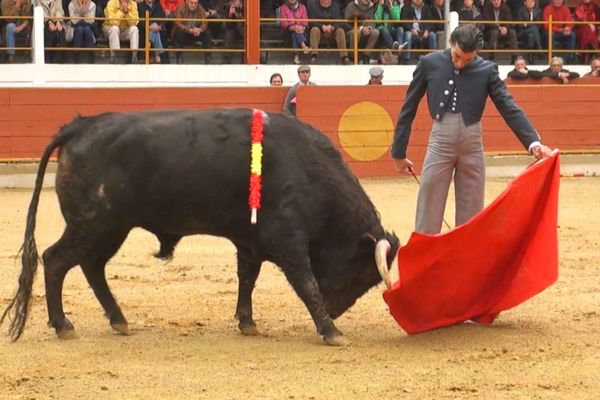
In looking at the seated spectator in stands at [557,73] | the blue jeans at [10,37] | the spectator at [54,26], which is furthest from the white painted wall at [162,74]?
the seated spectator in stands at [557,73]

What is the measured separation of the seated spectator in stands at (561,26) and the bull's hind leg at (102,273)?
1475cm

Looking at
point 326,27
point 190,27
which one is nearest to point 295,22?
point 326,27

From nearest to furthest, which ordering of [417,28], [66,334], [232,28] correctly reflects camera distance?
[66,334] → [232,28] → [417,28]

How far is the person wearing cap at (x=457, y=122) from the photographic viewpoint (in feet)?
20.4

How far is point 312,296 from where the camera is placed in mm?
5824

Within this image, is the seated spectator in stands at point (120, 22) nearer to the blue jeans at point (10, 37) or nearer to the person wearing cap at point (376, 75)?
the blue jeans at point (10, 37)

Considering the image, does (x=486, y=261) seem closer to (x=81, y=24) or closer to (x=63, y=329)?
(x=63, y=329)

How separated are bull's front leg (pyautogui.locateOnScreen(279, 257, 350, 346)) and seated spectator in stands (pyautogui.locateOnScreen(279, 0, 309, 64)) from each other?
12.7 meters

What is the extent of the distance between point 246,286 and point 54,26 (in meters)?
11.9

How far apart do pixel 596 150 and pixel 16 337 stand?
1154 cm

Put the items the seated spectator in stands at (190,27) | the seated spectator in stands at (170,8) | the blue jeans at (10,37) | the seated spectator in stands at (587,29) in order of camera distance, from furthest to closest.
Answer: the seated spectator in stands at (587,29)
the seated spectator in stands at (170,8)
the seated spectator in stands at (190,27)
the blue jeans at (10,37)

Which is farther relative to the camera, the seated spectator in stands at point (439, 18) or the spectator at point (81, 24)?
the seated spectator in stands at point (439, 18)

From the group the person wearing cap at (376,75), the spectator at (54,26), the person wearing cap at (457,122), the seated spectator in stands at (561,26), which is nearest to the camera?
the person wearing cap at (457,122)

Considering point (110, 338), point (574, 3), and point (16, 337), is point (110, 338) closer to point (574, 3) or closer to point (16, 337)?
point (16, 337)
